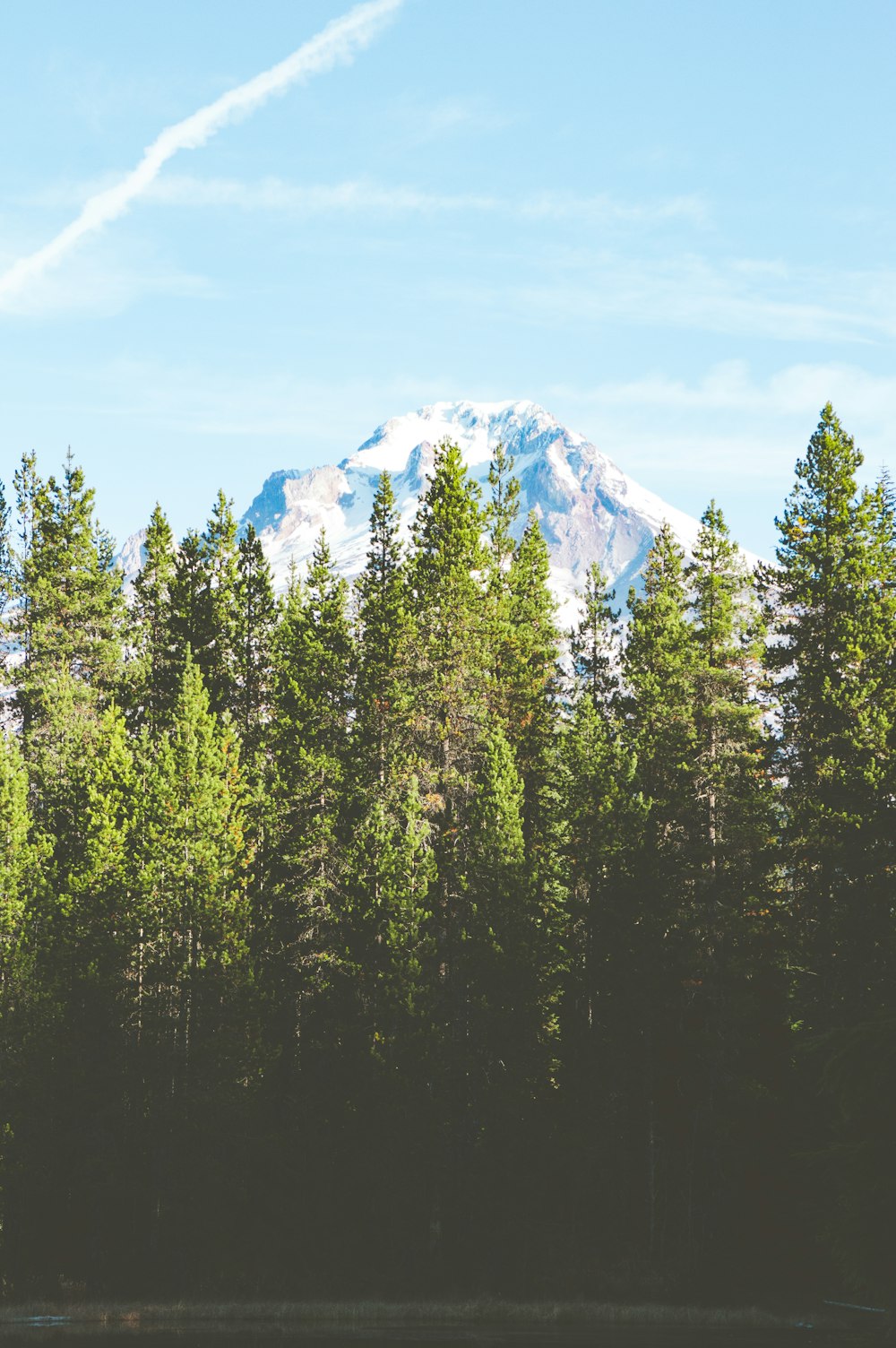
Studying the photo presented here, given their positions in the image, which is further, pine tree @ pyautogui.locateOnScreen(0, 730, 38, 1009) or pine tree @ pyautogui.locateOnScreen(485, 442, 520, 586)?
pine tree @ pyautogui.locateOnScreen(485, 442, 520, 586)

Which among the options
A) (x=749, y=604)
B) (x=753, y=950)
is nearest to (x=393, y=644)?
(x=749, y=604)

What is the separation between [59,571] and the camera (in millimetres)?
44750

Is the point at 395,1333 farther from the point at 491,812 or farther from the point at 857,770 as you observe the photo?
the point at 857,770

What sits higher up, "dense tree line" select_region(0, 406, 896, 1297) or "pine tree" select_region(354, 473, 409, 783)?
"pine tree" select_region(354, 473, 409, 783)

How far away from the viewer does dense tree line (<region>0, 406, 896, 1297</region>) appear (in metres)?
34.4

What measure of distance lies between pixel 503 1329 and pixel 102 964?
14.2 meters

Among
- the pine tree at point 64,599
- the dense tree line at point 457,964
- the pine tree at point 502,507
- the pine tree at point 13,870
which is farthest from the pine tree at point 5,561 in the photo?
the pine tree at point 502,507

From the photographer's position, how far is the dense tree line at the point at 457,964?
113 feet

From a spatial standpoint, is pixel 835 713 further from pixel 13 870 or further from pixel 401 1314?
pixel 13 870

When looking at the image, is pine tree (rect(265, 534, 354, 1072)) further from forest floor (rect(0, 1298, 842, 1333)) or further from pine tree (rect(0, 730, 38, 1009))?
pine tree (rect(0, 730, 38, 1009))

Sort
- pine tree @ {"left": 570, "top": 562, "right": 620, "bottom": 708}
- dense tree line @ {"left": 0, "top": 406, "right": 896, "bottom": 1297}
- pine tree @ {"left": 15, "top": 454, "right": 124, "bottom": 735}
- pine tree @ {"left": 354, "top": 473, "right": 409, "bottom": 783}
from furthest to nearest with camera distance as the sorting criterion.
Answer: pine tree @ {"left": 570, "top": 562, "right": 620, "bottom": 708} < pine tree @ {"left": 15, "top": 454, "right": 124, "bottom": 735} < pine tree @ {"left": 354, "top": 473, "right": 409, "bottom": 783} < dense tree line @ {"left": 0, "top": 406, "right": 896, "bottom": 1297}

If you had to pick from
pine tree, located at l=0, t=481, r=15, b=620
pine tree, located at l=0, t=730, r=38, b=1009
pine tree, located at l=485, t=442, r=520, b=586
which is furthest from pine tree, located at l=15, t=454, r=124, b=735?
pine tree, located at l=485, t=442, r=520, b=586

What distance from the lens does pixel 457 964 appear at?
37812 mm

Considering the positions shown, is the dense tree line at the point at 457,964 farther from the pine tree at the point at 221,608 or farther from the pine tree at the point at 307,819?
the pine tree at the point at 221,608
